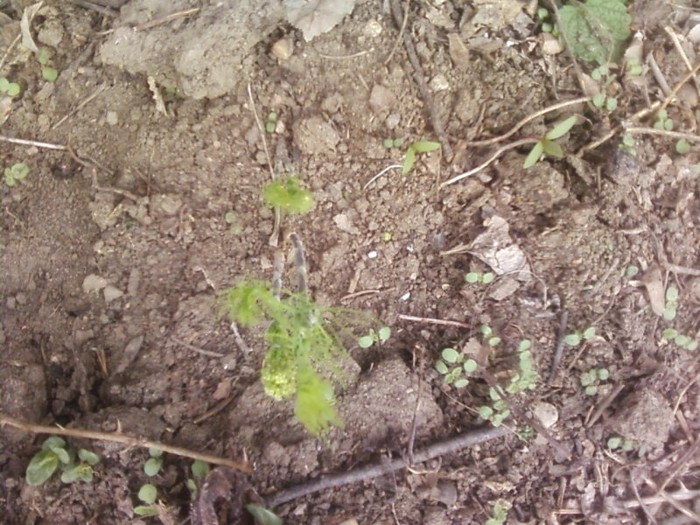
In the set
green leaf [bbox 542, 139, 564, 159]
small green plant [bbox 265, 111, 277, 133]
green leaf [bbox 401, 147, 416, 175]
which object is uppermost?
small green plant [bbox 265, 111, 277, 133]

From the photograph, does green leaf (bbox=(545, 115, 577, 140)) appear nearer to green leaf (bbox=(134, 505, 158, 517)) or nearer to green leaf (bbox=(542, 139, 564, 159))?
green leaf (bbox=(542, 139, 564, 159))

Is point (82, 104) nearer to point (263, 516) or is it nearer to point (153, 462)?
point (153, 462)

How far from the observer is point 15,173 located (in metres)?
2.14

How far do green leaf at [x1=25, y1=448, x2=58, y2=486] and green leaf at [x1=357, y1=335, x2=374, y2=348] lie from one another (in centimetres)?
96

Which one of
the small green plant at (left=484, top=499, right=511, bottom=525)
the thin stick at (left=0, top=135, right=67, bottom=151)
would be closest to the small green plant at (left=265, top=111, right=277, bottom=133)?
the thin stick at (left=0, top=135, right=67, bottom=151)

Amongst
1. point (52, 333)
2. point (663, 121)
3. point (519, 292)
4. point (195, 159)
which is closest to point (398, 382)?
point (519, 292)

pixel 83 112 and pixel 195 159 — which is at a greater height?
pixel 83 112

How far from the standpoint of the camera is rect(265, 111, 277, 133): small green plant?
204 centimetres

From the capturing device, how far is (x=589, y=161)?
2.06 meters

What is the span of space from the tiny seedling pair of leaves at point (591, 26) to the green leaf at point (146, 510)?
6.37ft

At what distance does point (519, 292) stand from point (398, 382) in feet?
1.59

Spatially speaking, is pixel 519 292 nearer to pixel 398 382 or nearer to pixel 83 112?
pixel 398 382

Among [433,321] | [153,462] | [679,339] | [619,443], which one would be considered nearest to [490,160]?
[433,321]

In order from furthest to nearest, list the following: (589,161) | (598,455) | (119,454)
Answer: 1. (589,161)
2. (598,455)
3. (119,454)
